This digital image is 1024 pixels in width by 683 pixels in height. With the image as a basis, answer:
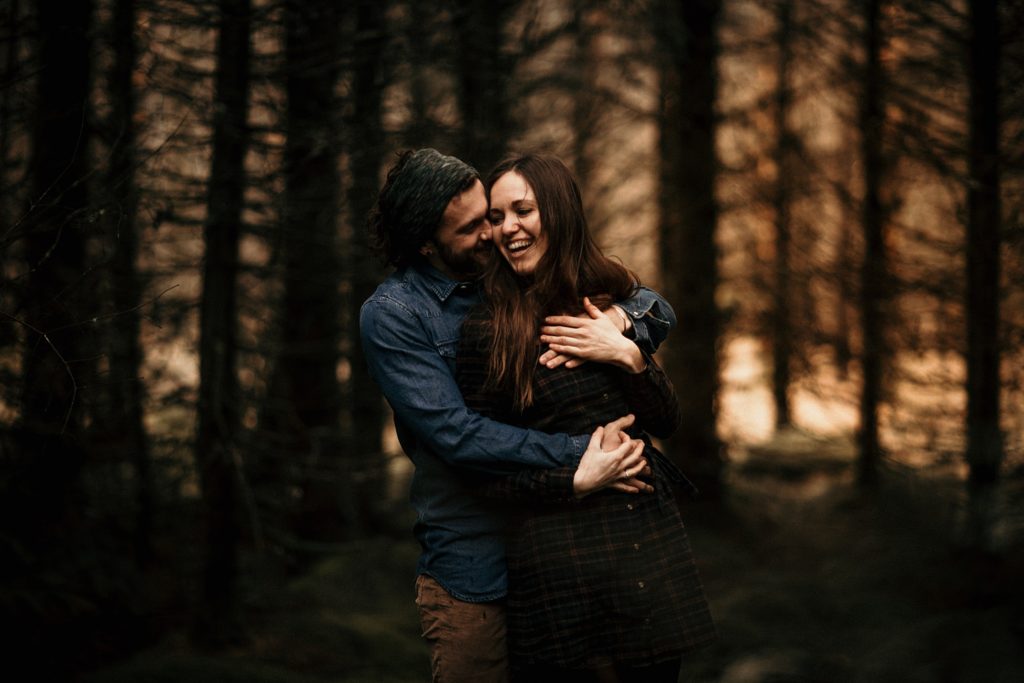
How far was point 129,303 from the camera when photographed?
5.94 m

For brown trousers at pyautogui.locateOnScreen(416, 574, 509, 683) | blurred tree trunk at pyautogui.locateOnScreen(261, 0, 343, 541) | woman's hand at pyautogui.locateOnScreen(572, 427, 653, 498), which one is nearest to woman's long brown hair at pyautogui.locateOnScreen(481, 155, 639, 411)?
woman's hand at pyautogui.locateOnScreen(572, 427, 653, 498)

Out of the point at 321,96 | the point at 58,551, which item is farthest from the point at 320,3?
the point at 58,551

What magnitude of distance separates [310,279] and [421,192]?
3.62 m

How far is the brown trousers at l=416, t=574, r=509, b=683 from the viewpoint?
110 inches

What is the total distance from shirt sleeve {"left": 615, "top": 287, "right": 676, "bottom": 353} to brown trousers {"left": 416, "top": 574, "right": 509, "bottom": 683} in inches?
39.4

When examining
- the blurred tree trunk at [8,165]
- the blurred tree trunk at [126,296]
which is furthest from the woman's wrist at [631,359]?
the blurred tree trunk at [126,296]

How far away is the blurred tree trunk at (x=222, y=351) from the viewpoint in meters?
5.32

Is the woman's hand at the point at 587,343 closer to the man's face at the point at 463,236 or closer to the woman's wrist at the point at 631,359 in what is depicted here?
the woman's wrist at the point at 631,359

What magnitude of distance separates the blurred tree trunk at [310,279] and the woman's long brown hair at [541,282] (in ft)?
8.21

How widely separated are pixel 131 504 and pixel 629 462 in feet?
15.3

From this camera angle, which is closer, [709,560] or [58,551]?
[58,551]

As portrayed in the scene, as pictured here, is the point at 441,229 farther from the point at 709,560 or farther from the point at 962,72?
the point at 709,560

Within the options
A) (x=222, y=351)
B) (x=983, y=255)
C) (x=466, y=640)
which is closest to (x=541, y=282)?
(x=466, y=640)

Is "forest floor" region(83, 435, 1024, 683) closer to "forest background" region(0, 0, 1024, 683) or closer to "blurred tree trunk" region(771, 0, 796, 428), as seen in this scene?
"forest background" region(0, 0, 1024, 683)
